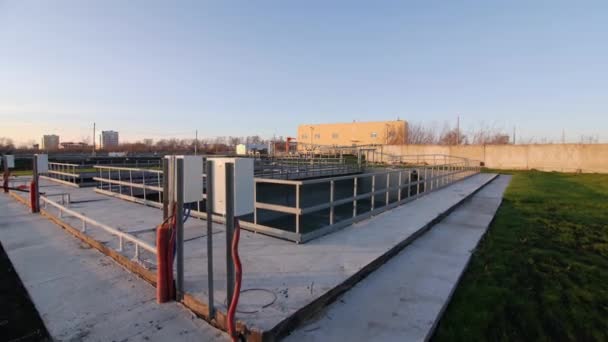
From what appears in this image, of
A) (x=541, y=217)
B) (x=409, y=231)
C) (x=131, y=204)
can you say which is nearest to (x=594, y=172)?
(x=541, y=217)

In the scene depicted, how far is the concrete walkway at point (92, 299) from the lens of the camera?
274 centimetres

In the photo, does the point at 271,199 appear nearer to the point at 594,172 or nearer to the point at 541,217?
the point at 541,217

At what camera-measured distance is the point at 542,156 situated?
1121 inches

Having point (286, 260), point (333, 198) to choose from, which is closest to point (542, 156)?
point (333, 198)

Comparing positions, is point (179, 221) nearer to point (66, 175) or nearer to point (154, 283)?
point (154, 283)

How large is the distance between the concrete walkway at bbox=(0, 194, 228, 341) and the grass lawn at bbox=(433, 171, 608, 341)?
2.40 meters

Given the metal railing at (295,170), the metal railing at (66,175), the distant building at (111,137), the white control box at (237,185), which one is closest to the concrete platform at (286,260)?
the white control box at (237,185)

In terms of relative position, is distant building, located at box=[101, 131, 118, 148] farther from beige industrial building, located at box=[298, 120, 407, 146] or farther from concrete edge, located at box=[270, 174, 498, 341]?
concrete edge, located at box=[270, 174, 498, 341]

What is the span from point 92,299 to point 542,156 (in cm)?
3485

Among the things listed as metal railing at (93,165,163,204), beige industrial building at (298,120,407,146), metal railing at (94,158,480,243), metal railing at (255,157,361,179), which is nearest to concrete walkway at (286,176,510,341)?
metal railing at (94,158,480,243)

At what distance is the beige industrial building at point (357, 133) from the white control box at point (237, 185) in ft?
170

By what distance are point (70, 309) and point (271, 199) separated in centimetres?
1308

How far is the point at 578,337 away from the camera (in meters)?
2.78

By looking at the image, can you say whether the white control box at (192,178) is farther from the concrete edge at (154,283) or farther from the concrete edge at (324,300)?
the concrete edge at (324,300)
